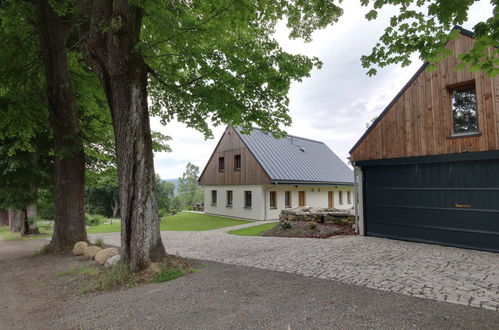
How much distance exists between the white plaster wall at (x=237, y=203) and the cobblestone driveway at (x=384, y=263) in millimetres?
9562

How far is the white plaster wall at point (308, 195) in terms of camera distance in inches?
796

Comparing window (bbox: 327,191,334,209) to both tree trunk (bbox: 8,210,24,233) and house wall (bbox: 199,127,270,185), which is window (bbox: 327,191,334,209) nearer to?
house wall (bbox: 199,127,270,185)

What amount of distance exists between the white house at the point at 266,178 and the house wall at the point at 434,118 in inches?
381

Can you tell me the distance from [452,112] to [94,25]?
417 inches

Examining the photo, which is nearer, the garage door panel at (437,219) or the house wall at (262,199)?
the garage door panel at (437,219)

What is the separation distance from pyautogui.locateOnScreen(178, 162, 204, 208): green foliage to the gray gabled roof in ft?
62.6

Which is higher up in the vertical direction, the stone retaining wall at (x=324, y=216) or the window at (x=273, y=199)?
the window at (x=273, y=199)

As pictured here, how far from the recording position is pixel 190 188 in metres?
49.2

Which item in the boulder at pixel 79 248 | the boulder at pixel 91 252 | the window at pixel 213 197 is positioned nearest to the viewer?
A: the boulder at pixel 91 252

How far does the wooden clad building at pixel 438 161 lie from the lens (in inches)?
→ 325

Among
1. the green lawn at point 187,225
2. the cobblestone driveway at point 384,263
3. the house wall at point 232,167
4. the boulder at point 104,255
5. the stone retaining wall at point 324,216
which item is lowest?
the green lawn at point 187,225

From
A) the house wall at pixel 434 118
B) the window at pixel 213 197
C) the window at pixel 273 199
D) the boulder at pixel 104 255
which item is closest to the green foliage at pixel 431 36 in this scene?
the house wall at pixel 434 118

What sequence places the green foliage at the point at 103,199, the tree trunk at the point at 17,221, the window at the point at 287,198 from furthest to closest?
1. the green foliage at the point at 103,199
2. the window at the point at 287,198
3. the tree trunk at the point at 17,221

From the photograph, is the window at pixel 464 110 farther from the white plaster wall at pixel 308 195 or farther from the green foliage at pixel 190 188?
the green foliage at pixel 190 188
